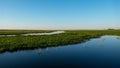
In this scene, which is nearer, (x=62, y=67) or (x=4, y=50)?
(x=62, y=67)

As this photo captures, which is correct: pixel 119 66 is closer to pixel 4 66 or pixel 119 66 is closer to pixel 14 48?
pixel 4 66

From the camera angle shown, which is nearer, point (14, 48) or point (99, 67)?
point (99, 67)

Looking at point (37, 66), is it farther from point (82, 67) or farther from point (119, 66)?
point (119, 66)

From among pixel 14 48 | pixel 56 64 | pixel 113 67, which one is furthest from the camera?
pixel 14 48

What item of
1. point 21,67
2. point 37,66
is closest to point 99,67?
point 37,66

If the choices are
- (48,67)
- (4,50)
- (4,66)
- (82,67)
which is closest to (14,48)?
(4,50)

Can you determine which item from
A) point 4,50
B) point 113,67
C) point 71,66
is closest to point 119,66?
point 113,67

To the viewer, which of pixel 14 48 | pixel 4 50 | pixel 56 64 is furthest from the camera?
pixel 14 48

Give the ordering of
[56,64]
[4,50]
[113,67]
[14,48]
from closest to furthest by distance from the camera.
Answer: [113,67] → [56,64] → [4,50] → [14,48]
